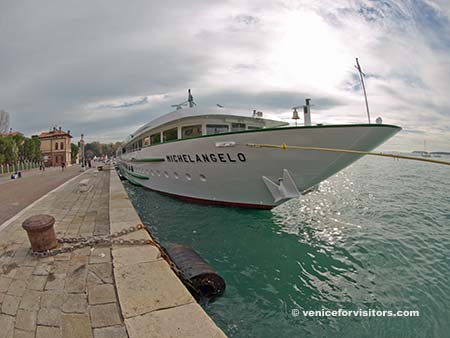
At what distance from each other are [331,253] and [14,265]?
6076 millimetres

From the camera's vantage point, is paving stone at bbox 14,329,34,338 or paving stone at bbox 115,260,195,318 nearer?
paving stone at bbox 14,329,34,338

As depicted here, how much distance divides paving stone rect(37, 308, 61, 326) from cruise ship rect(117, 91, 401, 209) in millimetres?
5660

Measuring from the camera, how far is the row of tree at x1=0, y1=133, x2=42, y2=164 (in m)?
28.2

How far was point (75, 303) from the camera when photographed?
104 inches

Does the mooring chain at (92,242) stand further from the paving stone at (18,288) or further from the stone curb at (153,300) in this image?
the paving stone at (18,288)

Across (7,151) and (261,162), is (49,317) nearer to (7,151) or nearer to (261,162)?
(261,162)

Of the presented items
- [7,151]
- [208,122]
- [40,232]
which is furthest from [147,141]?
[7,151]

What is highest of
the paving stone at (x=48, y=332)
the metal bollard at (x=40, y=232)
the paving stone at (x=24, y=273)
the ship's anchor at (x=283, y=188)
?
the ship's anchor at (x=283, y=188)

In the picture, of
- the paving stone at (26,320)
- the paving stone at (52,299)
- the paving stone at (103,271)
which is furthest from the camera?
the paving stone at (103,271)

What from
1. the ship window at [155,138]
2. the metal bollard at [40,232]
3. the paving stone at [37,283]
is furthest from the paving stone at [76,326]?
the ship window at [155,138]

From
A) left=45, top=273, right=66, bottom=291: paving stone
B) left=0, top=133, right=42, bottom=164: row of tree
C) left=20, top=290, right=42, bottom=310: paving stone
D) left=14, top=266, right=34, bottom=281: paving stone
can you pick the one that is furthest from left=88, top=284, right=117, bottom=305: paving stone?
left=0, top=133, right=42, bottom=164: row of tree

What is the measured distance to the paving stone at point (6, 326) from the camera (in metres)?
2.22

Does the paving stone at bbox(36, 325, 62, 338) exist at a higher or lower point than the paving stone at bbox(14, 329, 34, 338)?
higher

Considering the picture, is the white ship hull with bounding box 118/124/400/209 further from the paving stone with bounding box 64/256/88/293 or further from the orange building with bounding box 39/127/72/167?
the orange building with bounding box 39/127/72/167
